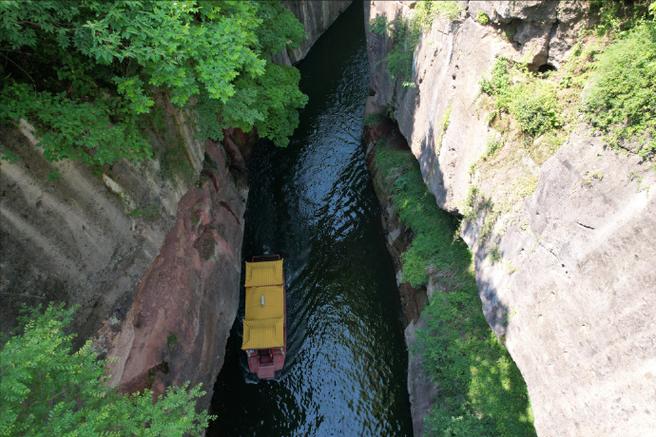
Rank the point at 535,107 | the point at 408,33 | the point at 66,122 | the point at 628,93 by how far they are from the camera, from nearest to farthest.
Result: 1. the point at 628,93
2. the point at 66,122
3. the point at 535,107
4. the point at 408,33

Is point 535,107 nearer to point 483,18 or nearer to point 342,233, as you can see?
point 483,18

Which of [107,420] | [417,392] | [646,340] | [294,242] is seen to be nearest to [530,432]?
[417,392]

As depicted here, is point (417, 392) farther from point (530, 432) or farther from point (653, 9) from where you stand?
point (653, 9)

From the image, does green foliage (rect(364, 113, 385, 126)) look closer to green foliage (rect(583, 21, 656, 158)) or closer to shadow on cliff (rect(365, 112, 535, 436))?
shadow on cliff (rect(365, 112, 535, 436))

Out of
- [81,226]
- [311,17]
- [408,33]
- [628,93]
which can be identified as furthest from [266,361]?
[311,17]

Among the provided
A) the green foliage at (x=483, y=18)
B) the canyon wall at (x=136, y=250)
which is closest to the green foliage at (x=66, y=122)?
the canyon wall at (x=136, y=250)

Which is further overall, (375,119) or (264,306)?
(375,119)

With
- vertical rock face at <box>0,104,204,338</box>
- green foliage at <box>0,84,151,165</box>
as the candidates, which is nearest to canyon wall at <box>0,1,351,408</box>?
vertical rock face at <box>0,104,204,338</box>
